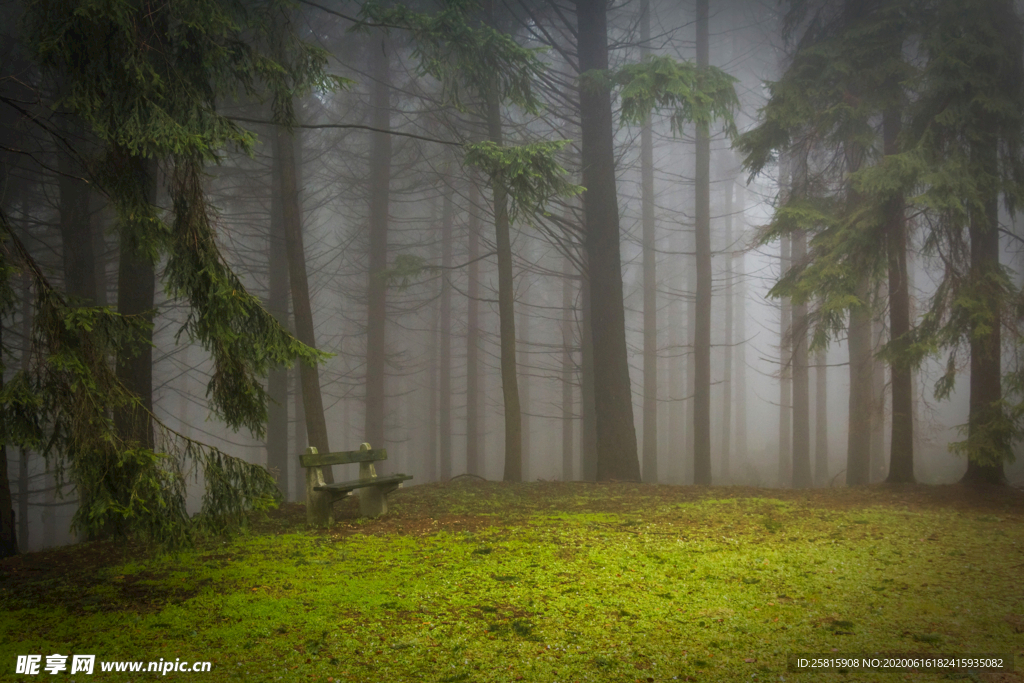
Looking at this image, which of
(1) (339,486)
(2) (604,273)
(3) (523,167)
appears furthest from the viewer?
(2) (604,273)

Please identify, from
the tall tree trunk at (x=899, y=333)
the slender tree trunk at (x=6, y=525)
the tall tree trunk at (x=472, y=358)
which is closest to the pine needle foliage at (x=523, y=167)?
the tall tree trunk at (x=899, y=333)

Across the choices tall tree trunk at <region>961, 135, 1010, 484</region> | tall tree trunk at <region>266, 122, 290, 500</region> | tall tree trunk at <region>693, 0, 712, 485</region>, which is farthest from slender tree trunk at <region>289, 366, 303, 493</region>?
tall tree trunk at <region>961, 135, 1010, 484</region>

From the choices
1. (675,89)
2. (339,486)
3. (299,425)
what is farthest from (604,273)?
(299,425)

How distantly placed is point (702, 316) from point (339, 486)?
10.4 m

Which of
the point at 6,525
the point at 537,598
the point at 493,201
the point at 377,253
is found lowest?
the point at 537,598

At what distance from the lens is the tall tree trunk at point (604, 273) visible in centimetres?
1105

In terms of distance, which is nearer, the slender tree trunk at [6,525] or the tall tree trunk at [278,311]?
the slender tree trunk at [6,525]

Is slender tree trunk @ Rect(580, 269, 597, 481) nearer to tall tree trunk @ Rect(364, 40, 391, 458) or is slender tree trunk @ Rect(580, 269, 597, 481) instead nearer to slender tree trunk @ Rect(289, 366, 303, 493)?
tall tree trunk @ Rect(364, 40, 391, 458)

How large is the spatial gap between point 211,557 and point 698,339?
11.7m

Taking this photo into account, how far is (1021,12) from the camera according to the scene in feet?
28.6

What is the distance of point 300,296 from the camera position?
10391 millimetres

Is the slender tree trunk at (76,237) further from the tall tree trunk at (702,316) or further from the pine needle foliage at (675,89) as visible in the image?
the tall tree trunk at (702,316)

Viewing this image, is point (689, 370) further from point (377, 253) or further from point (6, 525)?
point (6, 525)

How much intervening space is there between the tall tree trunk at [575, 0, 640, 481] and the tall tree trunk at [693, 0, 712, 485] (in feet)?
12.0
